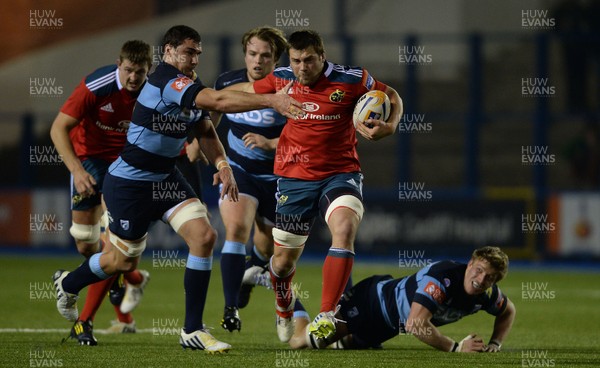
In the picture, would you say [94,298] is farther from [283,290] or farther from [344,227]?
[344,227]

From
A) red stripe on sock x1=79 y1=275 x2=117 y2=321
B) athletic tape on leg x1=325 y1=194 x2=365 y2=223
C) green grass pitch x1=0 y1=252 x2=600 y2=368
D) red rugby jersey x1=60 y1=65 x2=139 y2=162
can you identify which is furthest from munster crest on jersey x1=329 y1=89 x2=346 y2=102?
red stripe on sock x1=79 y1=275 x2=117 y2=321

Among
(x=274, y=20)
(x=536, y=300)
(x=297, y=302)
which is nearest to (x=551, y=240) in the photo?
(x=536, y=300)

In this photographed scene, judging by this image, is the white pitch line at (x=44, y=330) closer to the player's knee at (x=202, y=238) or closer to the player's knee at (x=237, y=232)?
the player's knee at (x=237, y=232)

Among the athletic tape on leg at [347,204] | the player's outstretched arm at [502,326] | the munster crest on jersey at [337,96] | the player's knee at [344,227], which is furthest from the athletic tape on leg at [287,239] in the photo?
the player's outstretched arm at [502,326]

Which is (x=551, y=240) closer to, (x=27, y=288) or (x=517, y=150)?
(x=517, y=150)

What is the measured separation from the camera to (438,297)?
8.14m

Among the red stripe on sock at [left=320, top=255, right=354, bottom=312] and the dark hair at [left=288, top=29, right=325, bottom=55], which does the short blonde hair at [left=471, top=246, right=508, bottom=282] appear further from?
the dark hair at [left=288, top=29, right=325, bottom=55]

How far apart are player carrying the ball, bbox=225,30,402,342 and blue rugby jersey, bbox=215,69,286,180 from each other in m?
1.01

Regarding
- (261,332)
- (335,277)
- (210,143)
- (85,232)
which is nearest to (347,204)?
(335,277)

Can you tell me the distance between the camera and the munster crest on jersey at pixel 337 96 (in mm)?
8469

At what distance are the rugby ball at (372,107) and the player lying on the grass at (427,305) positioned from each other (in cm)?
121

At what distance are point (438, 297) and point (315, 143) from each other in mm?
1481

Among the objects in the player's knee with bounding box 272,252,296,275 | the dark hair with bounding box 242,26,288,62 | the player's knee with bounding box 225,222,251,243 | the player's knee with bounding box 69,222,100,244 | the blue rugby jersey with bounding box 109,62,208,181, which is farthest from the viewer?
the player's knee with bounding box 69,222,100,244

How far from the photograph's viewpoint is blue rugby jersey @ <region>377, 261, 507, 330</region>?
817 centimetres
